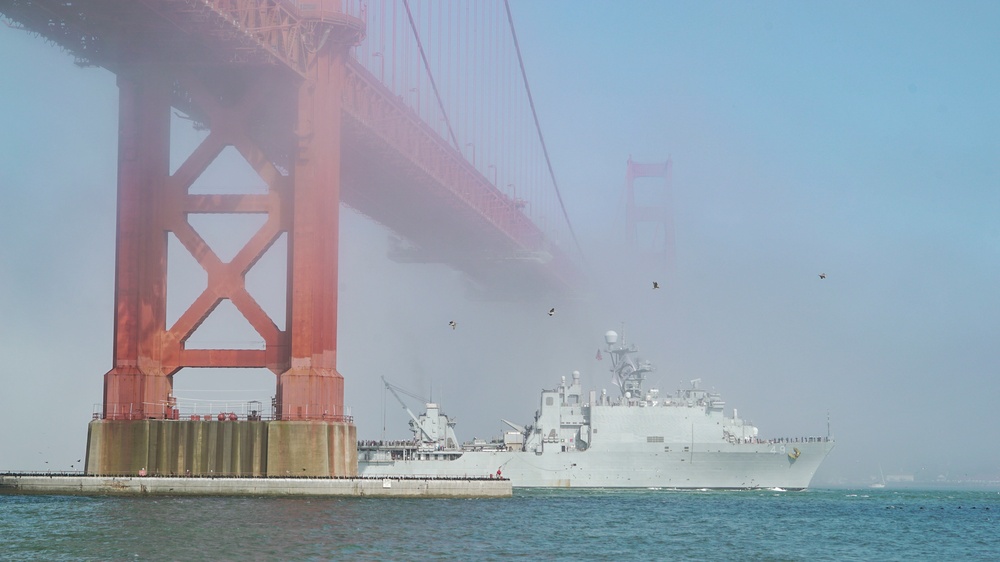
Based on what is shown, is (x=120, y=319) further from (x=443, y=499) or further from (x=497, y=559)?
(x=497, y=559)

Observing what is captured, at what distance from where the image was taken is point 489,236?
188ft

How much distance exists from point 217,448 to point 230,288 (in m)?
4.83

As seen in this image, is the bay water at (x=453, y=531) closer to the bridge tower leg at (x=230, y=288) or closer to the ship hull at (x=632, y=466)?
the bridge tower leg at (x=230, y=288)

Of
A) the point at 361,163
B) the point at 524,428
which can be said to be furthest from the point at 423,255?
the point at 361,163

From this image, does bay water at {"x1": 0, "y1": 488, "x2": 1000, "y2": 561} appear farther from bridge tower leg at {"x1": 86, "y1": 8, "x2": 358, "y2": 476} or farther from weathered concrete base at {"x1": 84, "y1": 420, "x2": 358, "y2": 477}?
bridge tower leg at {"x1": 86, "y1": 8, "x2": 358, "y2": 476}

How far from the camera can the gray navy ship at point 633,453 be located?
5316 cm

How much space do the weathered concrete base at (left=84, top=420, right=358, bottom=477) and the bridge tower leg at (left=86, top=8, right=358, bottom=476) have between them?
0.03 metres

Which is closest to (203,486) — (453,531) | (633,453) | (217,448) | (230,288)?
(217,448)

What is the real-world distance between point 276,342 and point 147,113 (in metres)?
7.63

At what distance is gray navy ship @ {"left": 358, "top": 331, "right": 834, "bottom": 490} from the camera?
53.2 metres

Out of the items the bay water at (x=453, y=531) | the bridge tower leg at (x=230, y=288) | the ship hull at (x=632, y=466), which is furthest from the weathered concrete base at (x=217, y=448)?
the ship hull at (x=632, y=466)

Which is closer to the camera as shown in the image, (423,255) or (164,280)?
(164,280)

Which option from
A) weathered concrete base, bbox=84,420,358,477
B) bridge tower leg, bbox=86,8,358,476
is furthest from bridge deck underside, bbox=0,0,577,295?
weathered concrete base, bbox=84,420,358,477

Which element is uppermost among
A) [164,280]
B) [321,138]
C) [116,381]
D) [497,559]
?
[321,138]
